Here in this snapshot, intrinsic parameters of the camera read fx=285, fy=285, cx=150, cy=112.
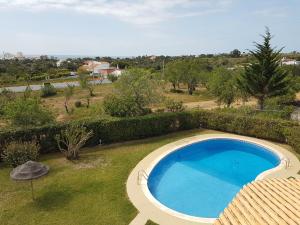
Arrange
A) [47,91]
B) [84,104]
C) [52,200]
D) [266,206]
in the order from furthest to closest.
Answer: [47,91], [84,104], [52,200], [266,206]

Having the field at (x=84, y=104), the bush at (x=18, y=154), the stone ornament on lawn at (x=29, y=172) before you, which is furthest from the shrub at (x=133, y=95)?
the stone ornament on lawn at (x=29, y=172)

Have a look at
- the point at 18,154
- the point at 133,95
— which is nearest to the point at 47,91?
the point at 133,95

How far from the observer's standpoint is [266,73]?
88.0 feet

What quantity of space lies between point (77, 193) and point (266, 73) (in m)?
21.4

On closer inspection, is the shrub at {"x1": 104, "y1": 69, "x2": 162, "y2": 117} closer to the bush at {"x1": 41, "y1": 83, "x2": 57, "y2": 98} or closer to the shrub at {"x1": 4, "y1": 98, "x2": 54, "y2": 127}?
the shrub at {"x1": 4, "y1": 98, "x2": 54, "y2": 127}

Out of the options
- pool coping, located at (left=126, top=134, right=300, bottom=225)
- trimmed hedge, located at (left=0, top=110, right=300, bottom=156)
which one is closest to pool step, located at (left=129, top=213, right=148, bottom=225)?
pool coping, located at (left=126, top=134, right=300, bottom=225)

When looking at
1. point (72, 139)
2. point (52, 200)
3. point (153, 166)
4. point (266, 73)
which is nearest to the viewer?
point (52, 200)

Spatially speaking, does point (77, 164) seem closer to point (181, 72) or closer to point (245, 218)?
point (245, 218)

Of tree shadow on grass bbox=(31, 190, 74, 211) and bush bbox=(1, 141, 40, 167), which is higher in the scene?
bush bbox=(1, 141, 40, 167)

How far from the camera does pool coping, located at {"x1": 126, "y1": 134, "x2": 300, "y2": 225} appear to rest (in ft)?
34.7

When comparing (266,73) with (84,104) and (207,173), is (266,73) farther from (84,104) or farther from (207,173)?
(84,104)

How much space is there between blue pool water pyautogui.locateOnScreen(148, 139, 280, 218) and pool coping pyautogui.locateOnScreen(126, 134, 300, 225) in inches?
14.6

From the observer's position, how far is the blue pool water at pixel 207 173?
41.2 feet

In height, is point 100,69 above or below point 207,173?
above
